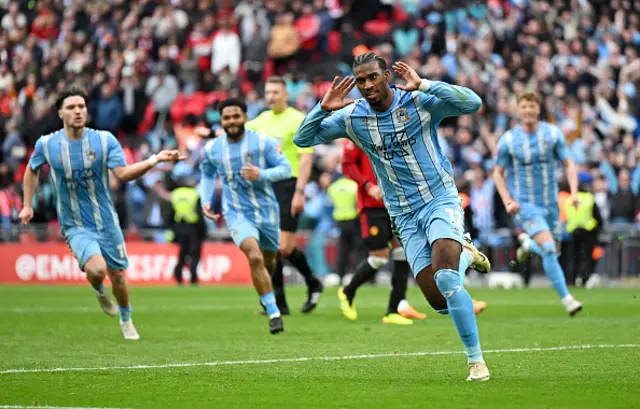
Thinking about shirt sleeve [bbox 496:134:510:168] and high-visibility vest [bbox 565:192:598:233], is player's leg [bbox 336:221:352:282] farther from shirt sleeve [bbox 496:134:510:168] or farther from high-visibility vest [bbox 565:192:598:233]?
shirt sleeve [bbox 496:134:510:168]

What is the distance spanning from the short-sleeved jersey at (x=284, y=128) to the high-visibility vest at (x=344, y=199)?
9.59 meters

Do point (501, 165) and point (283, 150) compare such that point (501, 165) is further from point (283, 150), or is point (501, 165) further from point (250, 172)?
point (250, 172)

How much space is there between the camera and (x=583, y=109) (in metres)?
25.8

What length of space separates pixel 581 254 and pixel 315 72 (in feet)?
25.3

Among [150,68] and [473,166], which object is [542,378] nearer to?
[473,166]

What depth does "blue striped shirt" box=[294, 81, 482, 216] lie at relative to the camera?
350 inches

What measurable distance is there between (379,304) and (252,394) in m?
10.4

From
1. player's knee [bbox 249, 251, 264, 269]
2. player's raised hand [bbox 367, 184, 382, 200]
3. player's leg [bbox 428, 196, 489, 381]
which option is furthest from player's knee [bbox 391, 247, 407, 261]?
player's leg [bbox 428, 196, 489, 381]

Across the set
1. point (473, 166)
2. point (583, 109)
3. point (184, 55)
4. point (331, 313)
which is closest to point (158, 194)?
point (184, 55)

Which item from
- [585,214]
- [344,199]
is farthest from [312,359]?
[344,199]

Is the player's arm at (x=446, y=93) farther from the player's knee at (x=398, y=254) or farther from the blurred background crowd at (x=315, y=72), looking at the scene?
the blurred background crowd at (x=315, y=72)

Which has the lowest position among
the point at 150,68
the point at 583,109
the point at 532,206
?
the point at 532,206

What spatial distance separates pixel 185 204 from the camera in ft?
84.0

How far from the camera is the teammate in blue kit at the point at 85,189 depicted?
471 inches
